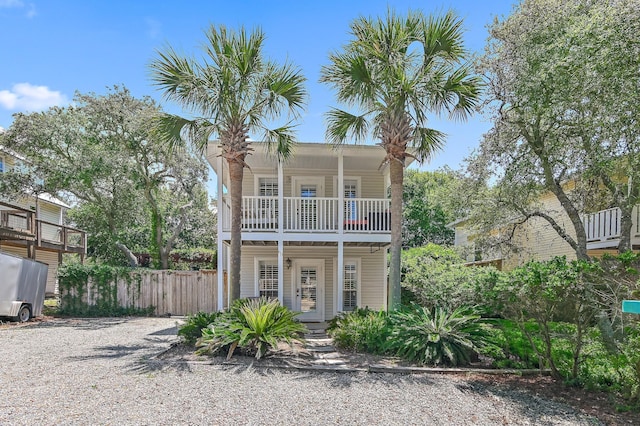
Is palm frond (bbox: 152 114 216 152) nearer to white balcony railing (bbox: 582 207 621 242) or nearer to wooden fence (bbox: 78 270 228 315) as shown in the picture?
wooden fence (bbox: 78 270 228 315)

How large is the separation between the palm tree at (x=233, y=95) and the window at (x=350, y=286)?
5.18 metres

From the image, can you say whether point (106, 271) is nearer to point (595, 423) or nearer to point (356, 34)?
point (356, 34)

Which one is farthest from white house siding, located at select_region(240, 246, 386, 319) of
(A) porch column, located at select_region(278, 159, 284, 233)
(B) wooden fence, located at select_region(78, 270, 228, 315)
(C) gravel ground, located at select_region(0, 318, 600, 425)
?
(C) gravel ground, located at select_region(0, 318, 600, 425)

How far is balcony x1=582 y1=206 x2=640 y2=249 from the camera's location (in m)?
Answer: 12.2

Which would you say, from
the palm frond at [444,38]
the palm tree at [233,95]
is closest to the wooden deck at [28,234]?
the palm tree at [233,95]

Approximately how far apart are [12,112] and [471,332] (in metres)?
20.1

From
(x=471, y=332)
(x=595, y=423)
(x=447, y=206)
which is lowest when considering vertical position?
(x=595, y=423)

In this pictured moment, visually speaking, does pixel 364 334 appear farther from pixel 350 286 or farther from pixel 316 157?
pixel 316 157

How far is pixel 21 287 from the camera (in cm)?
1291

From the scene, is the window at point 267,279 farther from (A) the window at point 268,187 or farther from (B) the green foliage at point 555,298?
(B) the green foliage at point 555,298

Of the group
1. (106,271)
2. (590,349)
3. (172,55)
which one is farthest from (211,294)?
(590,349)

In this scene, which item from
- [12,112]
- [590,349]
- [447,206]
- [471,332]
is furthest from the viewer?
[12,112]

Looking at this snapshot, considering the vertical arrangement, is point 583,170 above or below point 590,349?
above

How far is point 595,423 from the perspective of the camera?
485cm
